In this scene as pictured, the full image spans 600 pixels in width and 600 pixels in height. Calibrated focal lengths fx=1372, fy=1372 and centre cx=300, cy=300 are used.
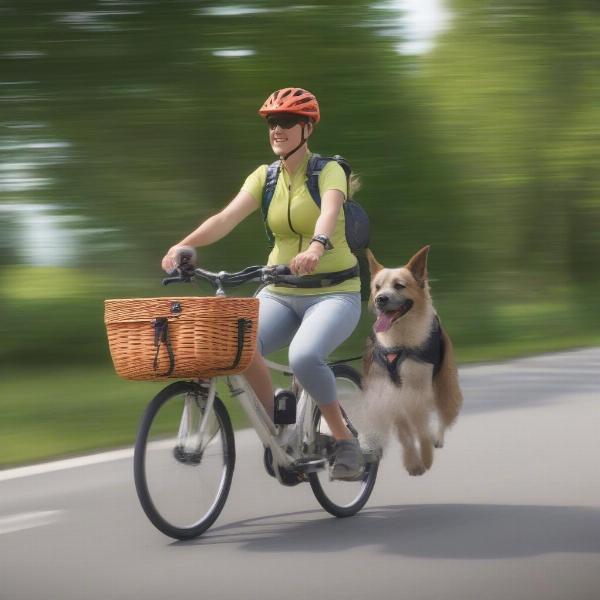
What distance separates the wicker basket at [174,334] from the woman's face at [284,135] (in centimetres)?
86

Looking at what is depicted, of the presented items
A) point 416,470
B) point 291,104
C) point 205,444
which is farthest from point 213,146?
point 205,444

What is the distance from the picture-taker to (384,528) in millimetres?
6305

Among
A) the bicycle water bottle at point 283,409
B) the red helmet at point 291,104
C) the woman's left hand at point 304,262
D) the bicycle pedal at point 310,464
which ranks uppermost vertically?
the red helmet at point 291,104

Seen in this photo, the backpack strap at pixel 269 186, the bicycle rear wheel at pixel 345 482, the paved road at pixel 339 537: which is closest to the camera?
the paved road at pixel 339 537

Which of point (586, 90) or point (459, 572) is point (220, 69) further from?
point (459, 572)

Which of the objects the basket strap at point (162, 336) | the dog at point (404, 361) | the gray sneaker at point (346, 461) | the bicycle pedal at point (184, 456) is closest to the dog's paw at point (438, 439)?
the dog at point (404, 361)

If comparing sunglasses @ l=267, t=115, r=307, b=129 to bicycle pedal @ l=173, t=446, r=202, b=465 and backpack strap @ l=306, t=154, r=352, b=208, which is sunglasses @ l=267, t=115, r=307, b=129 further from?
bicycle pedal @ l=173, t=446, r=202, b=465

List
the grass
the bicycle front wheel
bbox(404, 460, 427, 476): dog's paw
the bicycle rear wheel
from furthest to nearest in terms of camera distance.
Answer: the grass < bbox(404, 460, 427, 476): dog's paw < the bicycle rear wheel < the bicycle front wheel

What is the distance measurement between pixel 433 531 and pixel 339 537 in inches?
16.7

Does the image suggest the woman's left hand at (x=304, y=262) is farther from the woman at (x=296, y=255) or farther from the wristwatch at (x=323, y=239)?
the woman at (x=296, y=255)

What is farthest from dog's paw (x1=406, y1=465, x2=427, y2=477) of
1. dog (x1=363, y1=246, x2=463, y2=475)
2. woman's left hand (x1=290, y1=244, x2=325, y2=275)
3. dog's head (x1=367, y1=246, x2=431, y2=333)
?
woman's left hand (x1=290, y1=244, x2=325, y2=275)

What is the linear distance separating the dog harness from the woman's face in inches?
48.1

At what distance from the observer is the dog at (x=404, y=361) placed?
6.61 m

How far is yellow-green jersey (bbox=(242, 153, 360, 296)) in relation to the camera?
6055 millimetres
